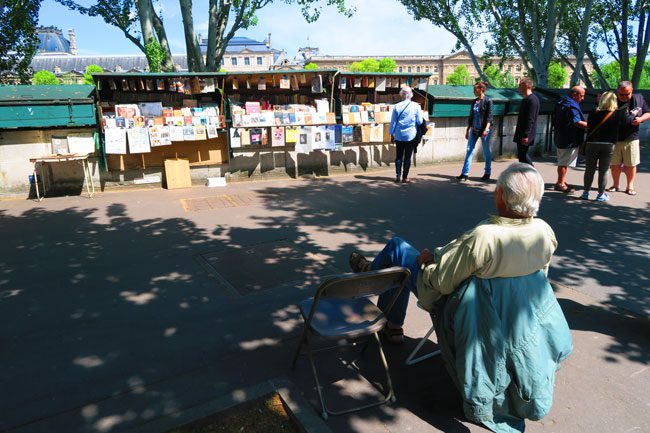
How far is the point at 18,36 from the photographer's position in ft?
57.1

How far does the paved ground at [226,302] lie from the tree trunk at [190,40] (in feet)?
30.6

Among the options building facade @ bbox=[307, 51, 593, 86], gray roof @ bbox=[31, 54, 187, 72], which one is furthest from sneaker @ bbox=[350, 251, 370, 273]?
gray roof @ bbox=[31, 54, 187, 72]

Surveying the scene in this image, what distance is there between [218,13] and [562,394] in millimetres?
17822

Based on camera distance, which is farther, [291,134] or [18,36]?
[18,36]

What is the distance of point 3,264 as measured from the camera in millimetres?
5113

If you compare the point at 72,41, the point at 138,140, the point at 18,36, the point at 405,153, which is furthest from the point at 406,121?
the point at 72,41

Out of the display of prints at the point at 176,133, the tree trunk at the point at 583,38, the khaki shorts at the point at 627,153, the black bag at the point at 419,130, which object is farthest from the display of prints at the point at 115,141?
the tree trunk at the point at 583,38

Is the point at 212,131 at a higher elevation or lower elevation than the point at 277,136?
higher

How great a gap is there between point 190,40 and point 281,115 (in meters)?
8.41

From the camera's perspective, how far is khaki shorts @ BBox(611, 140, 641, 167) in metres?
7.65

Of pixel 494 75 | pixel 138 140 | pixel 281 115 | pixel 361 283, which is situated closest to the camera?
pixel 361 283

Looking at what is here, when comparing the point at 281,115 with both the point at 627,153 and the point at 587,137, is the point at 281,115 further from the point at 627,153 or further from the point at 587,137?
the point at 627,153

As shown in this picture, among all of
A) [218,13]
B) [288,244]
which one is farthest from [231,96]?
[218,13]

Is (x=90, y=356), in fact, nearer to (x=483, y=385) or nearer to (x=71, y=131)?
(x=483, y=385)
